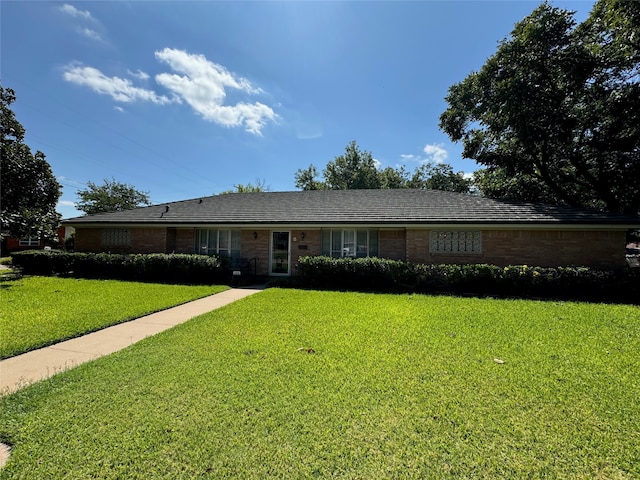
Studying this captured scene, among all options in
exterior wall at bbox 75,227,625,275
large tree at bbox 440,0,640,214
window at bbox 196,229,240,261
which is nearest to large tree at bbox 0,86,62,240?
exterior wall at bbox 75,227,625,275

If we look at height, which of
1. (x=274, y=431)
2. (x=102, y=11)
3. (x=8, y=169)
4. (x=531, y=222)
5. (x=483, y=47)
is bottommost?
(x=274, y=431)

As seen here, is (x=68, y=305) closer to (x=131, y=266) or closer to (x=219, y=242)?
(x=131, y=266)

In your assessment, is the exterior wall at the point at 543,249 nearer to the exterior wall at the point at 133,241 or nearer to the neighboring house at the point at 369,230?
the neighboring house at the point at 369,230

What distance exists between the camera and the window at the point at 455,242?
12.4 m

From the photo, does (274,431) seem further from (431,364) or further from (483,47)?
(483,47)

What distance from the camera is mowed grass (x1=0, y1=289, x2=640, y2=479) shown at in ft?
7.57

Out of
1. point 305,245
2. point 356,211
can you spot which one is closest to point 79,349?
point 305,245

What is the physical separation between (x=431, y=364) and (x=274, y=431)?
251 centimetres

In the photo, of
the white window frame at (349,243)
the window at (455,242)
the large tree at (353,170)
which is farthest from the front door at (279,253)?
the large tree at (353,170)

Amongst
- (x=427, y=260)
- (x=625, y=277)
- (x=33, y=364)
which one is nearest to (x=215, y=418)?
(x=33, y=364)

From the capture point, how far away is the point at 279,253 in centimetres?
1467

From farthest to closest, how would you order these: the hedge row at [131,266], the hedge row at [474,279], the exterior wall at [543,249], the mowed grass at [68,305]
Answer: the hedge row at [131,266] → the exterior wall at [543,249] → the hedge row at [474,279] → the mowed grass at [68,305]

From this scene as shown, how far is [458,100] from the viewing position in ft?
55.5

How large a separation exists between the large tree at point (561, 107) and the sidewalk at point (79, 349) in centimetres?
1721
